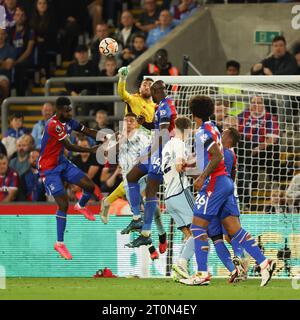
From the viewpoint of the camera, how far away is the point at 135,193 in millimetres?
16906

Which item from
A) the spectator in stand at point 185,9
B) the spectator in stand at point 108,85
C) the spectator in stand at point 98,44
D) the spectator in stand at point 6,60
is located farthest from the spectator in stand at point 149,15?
the spectator in stand at point 6,60

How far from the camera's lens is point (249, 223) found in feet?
60.3

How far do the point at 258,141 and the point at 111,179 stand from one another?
2.60 metres

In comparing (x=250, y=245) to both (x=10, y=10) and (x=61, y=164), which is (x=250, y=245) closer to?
(x=61, y=164)

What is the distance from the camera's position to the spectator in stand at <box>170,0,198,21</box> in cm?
2362

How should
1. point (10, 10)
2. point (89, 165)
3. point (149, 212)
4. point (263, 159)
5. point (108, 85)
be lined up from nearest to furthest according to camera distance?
point (149, 212) → point (263, 159) → point (89, 165) → point (108, 85) → point (10, 10)

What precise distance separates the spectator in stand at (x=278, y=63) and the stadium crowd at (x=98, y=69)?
0.06ft

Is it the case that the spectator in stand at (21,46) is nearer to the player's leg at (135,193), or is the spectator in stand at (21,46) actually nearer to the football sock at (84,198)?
the football sock at (84,198)

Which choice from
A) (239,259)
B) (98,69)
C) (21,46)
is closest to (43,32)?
(21,46)

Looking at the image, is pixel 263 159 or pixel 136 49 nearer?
pixel 263 159

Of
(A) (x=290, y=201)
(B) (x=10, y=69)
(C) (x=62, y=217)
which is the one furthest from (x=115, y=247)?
(B) (x=10, y=69)

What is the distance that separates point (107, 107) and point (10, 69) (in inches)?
115

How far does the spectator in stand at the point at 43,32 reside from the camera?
78.4 feet
